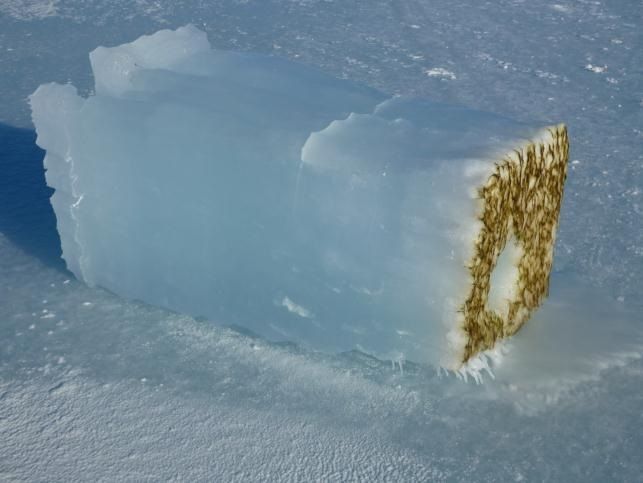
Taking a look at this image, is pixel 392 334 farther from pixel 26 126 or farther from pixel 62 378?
pixel 26 126

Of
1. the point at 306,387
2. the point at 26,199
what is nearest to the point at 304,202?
the point at 306,387

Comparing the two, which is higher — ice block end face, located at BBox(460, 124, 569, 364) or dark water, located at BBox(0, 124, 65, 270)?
ice block end face, located at BBox(460, 124, 569, 364)

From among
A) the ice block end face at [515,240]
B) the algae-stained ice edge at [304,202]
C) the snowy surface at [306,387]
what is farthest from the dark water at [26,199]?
the ice block end face at [515,240]

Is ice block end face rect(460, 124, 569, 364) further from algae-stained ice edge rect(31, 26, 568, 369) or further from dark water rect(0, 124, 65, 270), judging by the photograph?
dark water rect(0, 124, 65, 270)

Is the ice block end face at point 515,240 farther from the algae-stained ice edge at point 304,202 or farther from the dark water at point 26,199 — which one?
the dark water at point 26,199

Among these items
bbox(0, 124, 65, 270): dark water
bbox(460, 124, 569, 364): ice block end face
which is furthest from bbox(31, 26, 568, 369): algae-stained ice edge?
bbox(0, 124, 65, 270): dark water

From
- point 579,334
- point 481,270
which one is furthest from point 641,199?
point 481,270

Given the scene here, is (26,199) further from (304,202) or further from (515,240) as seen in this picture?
(515,240)
